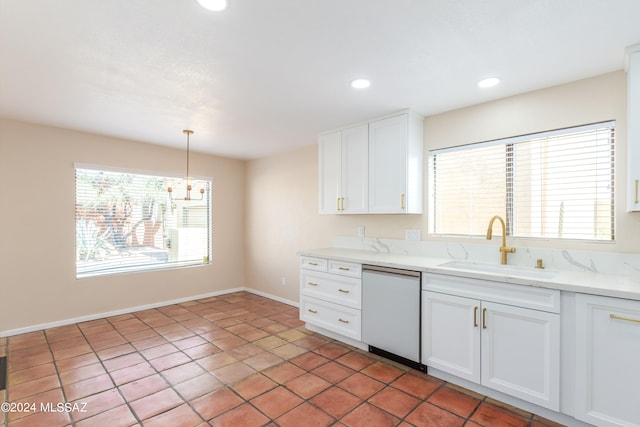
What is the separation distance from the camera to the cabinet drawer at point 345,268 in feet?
10.1

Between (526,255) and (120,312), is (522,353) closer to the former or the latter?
(526,255)

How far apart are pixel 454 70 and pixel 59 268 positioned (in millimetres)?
4665

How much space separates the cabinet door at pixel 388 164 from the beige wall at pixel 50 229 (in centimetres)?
316

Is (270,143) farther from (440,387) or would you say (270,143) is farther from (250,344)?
(440,387)

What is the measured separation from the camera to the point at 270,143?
4.35 meters

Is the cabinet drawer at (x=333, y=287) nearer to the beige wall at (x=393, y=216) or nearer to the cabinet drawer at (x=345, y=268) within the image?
the cabinet drawer at (x=345, y=268)

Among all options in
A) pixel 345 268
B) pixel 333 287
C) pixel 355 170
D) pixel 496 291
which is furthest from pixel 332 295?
pixel 496 291

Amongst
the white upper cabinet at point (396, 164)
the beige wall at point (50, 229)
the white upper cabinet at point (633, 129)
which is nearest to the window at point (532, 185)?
the white upper cabinet at point (396, 164)

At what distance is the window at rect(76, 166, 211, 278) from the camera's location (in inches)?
157

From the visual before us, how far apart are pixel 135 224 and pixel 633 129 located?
5.24m

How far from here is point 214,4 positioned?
1545mm

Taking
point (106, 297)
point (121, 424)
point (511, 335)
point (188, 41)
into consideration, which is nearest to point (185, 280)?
point (106, 297)

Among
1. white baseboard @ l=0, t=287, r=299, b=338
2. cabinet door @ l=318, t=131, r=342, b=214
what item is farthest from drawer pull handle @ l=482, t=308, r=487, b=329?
white baseboard @ l=0, t=287, r=299, b=338

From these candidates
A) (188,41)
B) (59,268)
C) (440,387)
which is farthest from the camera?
(59,268)
